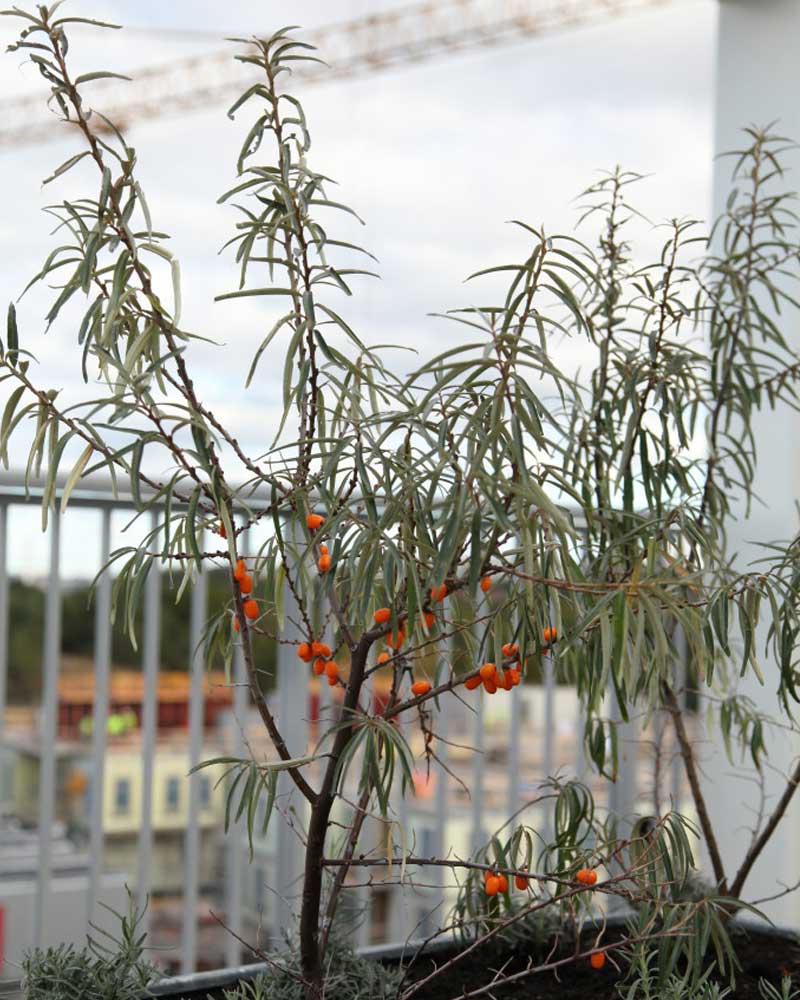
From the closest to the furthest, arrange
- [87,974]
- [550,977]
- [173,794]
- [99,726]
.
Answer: [87,974], [550,977], [99,726], [173,794]

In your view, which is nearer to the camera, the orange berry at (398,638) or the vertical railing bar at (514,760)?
the orange berry at (398,638)

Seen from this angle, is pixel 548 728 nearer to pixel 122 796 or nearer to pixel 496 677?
pixel 496 677

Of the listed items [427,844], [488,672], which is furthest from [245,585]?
[427,844]

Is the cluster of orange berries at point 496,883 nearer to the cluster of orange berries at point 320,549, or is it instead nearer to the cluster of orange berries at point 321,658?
the cluster of orange berries at point 321,658

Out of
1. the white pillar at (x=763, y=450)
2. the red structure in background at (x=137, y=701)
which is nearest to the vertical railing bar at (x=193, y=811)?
the white pillar at (x=763, y=450)

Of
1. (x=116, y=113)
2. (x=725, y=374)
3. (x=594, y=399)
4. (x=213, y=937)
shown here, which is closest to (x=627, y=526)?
(x=594, y=399)

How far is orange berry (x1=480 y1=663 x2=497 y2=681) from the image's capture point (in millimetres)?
1484

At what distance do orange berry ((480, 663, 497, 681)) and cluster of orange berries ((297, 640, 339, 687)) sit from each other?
215mm

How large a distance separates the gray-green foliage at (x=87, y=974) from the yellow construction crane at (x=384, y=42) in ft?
18.1

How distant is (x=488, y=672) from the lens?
1492mm

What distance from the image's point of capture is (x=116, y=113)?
8055 millimetres

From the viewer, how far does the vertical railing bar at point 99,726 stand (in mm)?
2207

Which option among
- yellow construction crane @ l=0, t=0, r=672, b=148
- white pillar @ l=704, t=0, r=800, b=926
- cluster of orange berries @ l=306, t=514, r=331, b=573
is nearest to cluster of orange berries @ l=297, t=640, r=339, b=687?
cluster of orange berries @ l=306, t=514, r=331, b=573

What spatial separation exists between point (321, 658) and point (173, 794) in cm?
350
